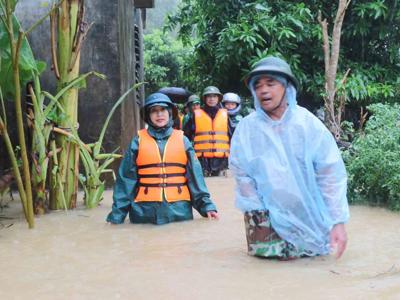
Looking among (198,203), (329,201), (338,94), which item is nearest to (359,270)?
(329,201)

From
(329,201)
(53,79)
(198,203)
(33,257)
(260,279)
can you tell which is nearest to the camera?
(260,279)

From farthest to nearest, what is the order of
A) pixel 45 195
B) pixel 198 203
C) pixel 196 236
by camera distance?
pixel 45 195, pixel 198 203, pixel 196 236

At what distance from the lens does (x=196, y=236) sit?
14.9ft

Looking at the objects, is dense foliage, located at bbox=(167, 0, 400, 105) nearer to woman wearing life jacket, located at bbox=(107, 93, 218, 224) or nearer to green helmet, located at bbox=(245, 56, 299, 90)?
woman wearing life jacket, located at bbox=(107, 93, 218, 224)

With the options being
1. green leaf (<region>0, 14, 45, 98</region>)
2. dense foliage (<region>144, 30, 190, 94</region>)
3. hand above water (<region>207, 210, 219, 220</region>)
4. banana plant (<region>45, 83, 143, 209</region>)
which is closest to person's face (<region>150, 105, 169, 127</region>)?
banana plant (<region>45, 83, 143, 209</region>)

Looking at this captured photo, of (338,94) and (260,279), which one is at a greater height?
(338,94)

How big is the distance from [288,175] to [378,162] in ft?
8.10

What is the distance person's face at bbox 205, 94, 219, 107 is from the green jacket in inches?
179

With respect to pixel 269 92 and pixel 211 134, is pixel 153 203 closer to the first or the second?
pixel 269 92

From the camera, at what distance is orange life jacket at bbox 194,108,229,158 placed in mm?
9625

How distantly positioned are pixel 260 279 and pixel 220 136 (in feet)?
21.5

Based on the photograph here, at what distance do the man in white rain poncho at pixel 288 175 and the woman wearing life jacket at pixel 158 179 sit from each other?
57.2 inches

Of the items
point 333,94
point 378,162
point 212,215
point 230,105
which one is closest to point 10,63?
point 212,215

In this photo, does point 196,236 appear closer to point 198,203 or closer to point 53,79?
point 198,203
